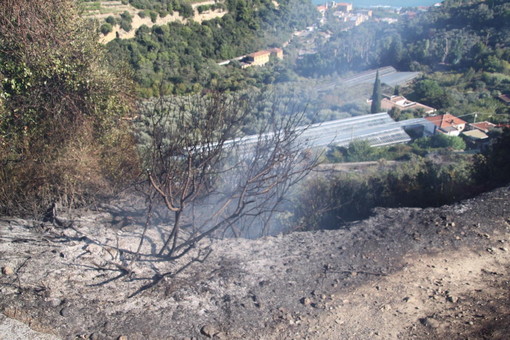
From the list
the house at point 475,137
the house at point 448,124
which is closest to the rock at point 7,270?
the house at point 475,137

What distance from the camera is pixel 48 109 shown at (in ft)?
16.8

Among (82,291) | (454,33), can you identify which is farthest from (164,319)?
(454,33)

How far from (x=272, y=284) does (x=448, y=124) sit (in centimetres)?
1532

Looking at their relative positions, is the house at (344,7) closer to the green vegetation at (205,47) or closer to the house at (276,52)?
the green vegetation at (205,47)

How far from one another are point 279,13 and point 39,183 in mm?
30260

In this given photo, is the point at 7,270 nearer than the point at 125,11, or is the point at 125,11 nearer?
the point at 7,270

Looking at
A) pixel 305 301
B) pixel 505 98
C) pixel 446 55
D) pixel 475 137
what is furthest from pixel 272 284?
pixel 446 55

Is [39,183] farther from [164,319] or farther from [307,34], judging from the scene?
[307,34]

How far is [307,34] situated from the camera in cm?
3528

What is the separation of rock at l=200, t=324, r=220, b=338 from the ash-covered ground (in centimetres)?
1

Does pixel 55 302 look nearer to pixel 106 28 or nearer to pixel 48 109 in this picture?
pixel 48 109

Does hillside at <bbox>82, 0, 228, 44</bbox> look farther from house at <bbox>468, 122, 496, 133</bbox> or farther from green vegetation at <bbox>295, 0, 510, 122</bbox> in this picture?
house at <bbox>468, 122, 496, 133</bbox>

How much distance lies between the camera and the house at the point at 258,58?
22.7 metres

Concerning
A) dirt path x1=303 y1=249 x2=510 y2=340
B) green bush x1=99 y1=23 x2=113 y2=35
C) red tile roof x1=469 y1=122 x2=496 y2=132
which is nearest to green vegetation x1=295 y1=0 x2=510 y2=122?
red tile roof x1=469 y1=122 x2=496 y2=132
